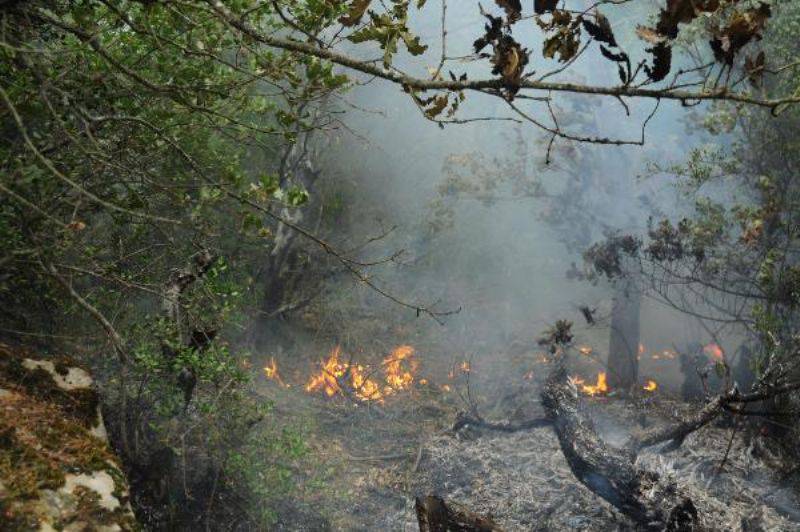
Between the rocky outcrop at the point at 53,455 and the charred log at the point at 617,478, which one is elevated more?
the rocky outcrop at the point at 53,455

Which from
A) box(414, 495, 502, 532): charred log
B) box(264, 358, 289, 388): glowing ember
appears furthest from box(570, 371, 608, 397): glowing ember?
box(414, 495, 502, 532): charred log

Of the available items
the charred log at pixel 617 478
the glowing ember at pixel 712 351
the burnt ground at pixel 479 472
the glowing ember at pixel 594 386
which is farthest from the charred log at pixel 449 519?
the glowing ember at pixel 712 351

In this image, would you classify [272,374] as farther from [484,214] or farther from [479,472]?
[484,214]

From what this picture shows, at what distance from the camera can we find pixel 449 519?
4898 millimetres

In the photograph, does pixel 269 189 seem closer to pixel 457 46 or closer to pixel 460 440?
pixel 460 440

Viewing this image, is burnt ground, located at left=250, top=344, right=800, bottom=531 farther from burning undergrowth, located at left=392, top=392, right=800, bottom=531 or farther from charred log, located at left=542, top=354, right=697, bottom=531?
charred log, located at left=542, top=354, right=697, bottom=531

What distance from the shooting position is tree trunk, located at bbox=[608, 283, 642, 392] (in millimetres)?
13547

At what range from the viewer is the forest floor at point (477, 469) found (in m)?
6.93

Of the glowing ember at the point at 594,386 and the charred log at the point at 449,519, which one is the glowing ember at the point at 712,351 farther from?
the charred log at the point at 449,519

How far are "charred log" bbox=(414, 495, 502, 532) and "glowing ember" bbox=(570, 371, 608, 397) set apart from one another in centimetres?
806

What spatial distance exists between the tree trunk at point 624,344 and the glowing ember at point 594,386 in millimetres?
270

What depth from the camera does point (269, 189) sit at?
3.04m

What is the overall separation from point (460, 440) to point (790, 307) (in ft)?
19.8

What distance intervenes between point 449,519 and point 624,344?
10608mm
